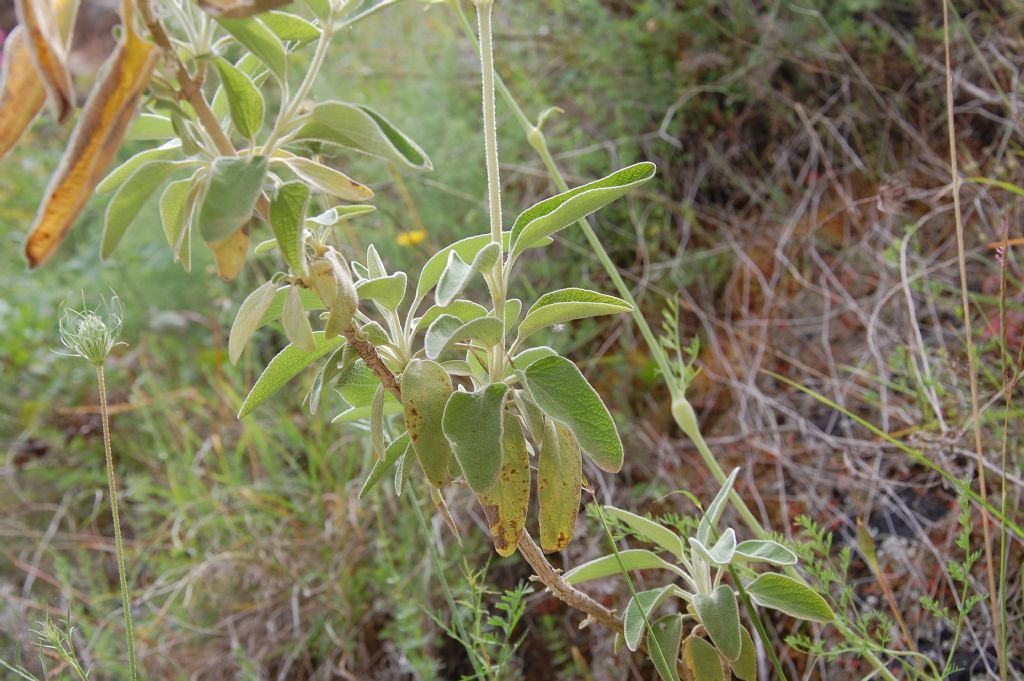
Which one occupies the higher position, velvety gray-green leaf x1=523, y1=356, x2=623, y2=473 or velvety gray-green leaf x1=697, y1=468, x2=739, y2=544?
velvety gray-green leaf x1=523, y1=356, x2=623, y2=473

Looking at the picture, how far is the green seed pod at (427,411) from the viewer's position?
0.60 metres

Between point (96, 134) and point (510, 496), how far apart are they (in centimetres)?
34

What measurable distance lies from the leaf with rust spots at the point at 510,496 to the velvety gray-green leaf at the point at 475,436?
3cm

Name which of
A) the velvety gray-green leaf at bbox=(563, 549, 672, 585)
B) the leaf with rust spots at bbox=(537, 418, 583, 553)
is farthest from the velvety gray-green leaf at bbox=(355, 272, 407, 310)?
the velvety gray-green leaf at bbox=(563, 549, 672, 585)

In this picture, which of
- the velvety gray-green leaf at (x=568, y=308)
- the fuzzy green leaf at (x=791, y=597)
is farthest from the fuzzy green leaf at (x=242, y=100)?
the fuzzy green leaf at (x=791, y=597)

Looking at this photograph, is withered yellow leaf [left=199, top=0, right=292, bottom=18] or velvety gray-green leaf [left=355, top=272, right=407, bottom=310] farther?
velvety gray-green leaf [left=355, top=272, right=407, bottom=310]

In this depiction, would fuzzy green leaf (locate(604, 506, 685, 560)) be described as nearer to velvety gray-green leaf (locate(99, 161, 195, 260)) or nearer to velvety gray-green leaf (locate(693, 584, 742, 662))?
velvety gray-green leaf (locate(693, 584, 742, 662))

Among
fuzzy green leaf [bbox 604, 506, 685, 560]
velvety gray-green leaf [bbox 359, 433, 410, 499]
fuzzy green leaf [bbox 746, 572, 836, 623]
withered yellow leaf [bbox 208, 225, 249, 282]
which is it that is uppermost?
withered yellow leaf [bbox 208, 225, 249, 282]

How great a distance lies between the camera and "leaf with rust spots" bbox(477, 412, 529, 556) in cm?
62

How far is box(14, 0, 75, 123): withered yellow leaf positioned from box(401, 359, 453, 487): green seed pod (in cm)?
26

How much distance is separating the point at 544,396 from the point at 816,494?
86cm

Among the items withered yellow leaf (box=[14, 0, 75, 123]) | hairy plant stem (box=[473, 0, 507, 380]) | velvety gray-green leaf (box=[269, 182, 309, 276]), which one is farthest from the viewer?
hairy plant stem (box=[473, 0, 507, 380])

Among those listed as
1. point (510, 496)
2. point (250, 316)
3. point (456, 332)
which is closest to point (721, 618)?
point (510, 496)

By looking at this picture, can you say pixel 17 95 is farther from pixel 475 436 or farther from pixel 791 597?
pixel 791 597
